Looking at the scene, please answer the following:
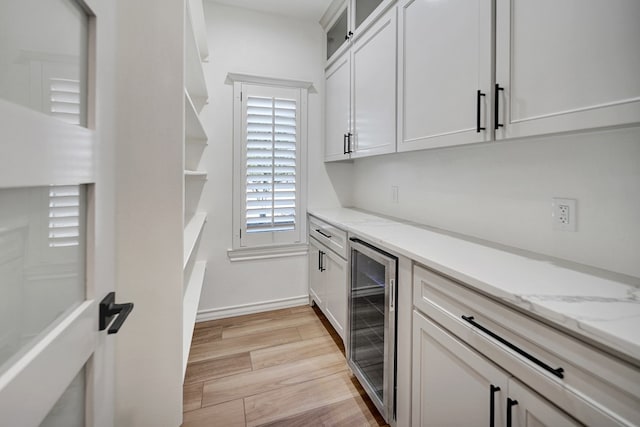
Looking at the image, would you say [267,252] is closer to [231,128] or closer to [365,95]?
[231,128]

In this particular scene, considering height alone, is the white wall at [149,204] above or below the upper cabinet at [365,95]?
below

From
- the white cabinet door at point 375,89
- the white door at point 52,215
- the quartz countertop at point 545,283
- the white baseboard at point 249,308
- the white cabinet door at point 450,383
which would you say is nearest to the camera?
the white door at point 52,215

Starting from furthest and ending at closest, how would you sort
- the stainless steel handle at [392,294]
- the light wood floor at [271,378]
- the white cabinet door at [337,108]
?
the white cabinet door at [337,108] → the light wood floor at [271,378] → the stainless steel handle at [392,294]

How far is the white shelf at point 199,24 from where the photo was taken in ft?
→ 5.58

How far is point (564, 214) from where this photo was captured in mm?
1172

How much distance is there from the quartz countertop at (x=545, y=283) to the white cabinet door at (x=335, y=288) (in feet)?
1.94

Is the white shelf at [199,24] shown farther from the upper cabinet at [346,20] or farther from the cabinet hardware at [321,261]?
the cabinet hardware at [321,261]

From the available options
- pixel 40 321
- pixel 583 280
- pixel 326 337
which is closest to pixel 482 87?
pixel 583 280

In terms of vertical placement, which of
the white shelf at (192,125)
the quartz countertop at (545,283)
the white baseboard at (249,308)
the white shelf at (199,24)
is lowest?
the white baseboard at (249,308)

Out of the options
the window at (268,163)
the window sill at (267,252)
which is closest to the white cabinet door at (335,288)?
the window sill at (267,252)

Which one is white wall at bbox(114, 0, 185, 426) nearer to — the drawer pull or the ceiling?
the drawer pull

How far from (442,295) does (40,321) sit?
115 centimetres

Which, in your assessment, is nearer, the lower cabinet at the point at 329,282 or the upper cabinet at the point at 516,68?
the upper cabinet at the point at 516,68

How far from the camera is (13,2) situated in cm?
45
